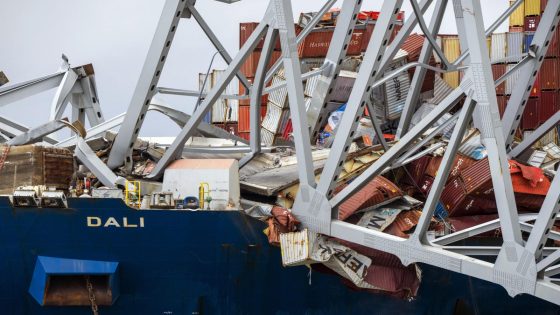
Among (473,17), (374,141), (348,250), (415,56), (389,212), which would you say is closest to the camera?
(473,17)

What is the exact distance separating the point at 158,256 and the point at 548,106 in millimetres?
20487

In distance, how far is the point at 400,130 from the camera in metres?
38.0

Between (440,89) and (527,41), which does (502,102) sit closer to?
(527,41)

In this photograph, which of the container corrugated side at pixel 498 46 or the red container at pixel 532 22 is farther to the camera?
the red container at pixel 532 22

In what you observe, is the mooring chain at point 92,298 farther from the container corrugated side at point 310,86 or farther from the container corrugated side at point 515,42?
the container corrugated side at point 515,42

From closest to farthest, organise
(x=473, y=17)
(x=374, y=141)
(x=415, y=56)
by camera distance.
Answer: (x=473, y=17), (x=374, y=141), (x=415, y=56)

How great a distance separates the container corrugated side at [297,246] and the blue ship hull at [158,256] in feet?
4.40

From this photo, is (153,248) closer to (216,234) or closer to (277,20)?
(216,234)

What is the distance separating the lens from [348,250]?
29500 mm

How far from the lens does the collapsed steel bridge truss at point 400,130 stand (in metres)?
24.8

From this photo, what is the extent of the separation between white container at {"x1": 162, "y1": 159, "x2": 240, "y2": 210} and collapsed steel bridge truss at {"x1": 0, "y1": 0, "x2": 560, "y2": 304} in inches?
24.2

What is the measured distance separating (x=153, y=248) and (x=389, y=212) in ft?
20.6

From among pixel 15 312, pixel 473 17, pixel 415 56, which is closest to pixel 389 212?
pixel 473 17

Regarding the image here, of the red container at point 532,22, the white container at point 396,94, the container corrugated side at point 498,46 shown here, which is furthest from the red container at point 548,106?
the white container at point 396,94
